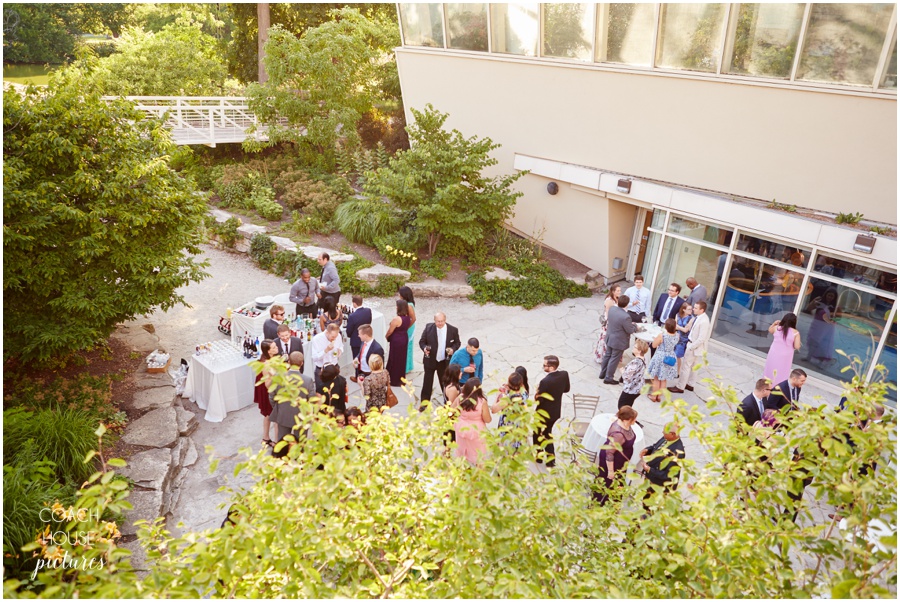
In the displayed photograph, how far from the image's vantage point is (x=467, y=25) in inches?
573

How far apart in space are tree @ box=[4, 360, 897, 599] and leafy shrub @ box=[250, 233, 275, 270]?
1199cm

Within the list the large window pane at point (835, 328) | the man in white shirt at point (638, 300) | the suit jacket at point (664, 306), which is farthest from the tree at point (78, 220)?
the large window pane at point (835, 328)

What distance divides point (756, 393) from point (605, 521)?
13.0ft

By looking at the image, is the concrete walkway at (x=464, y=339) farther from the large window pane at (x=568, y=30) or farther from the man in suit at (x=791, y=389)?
the large window pane at (x=568, y=30)

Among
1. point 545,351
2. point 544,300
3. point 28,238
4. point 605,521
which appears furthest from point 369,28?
point 605,521

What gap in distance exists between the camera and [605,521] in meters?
4.07

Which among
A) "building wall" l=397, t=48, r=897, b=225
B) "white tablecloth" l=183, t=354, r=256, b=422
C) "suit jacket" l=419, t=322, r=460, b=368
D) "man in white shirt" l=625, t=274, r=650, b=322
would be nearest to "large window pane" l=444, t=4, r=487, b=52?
"building wall" l=397, t=48, r=897, b=225

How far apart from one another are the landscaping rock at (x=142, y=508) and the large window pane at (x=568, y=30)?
446 inches

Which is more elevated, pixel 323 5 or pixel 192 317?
pixel 323 5

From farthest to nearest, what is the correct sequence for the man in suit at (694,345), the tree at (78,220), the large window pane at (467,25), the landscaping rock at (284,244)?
the landscaping rock at (284,244)
the large window pane at (467,25)
the man in suit at (694,345)
the tree at (78,220)

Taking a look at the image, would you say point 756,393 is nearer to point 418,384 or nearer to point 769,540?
point 769,540

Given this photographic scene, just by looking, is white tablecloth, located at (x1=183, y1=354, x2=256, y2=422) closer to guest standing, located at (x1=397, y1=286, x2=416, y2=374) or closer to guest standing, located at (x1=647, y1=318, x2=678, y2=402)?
guest standing, located at (x1=397, y1=286, x2=416, y2=374)

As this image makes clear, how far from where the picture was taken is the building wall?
9.93 meters

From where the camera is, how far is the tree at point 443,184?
44.3 feet
